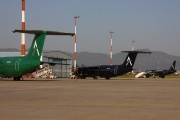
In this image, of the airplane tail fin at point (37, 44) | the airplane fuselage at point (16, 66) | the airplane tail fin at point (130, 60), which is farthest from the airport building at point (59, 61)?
the airplane tail fin at point (37, 44)

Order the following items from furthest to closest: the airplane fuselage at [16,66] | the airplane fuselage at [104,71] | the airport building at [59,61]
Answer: the airport building at [59,61]
the airplane fuselage at [104,71]
the airplane fuselage at [16,66]

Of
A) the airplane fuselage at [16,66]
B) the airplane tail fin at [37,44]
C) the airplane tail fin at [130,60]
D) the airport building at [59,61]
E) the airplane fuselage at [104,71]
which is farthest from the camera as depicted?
the airport building at [59,61]

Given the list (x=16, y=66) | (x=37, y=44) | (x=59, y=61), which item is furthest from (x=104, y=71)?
(x=59, y=61)

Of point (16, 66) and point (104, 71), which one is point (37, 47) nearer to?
point (16, 66)

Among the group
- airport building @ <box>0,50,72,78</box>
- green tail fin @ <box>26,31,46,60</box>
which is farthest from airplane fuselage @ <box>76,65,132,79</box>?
green tail fin @ <box>26,31,46,60</box>

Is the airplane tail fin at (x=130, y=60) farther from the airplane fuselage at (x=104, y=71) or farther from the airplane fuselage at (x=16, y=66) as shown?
the airplane fuselage at (x=16, y=66)

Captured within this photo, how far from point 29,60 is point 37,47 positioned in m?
2.44

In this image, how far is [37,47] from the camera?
58594mm

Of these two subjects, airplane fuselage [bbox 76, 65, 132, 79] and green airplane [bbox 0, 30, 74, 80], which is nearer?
green airplane [bbox 0, 30, 74, 80]

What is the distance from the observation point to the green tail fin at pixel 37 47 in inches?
2295

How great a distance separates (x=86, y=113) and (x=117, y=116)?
1.50 metres

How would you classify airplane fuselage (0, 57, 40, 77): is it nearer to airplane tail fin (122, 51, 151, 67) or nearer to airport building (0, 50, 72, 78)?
airplane tail fin (122, 51, 151, 67)

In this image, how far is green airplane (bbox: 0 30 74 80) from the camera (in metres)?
57.8

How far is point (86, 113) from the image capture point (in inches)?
591
